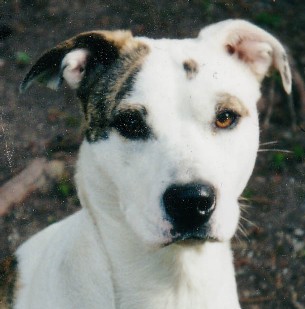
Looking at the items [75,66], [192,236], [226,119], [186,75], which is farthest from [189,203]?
[75,66]

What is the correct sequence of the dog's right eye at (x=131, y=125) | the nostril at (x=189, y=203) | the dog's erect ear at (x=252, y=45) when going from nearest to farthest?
the nostril at (x=189, y=203)
the dog's right eye at (x=131, y=125)
the dog's erect ear at (x=252, y=45)

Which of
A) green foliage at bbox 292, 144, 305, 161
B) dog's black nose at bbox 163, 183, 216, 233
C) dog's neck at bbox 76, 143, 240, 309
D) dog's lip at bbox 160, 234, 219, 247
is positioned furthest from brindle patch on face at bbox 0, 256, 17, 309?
green foliage at bbox 292, 144, 305, 161

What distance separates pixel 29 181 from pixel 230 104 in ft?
10.7

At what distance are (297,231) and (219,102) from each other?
279cm

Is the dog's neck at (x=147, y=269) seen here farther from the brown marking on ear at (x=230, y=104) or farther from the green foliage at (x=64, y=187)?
the green foliage at (x=64, y=187)

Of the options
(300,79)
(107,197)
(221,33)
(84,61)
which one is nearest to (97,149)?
(107,197)

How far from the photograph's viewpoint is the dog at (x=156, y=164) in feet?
10.8

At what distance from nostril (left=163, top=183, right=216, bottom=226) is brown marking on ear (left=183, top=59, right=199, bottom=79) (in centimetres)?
68

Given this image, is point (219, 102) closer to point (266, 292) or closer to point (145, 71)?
point (145, 71)

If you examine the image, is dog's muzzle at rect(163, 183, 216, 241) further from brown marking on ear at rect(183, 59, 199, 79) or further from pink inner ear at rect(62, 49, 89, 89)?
pink inner ear at rect(62, 49, 89, 89)

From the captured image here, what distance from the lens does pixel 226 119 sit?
355 centimetres

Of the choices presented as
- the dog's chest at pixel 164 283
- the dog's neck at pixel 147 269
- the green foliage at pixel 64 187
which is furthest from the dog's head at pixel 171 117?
the green foliage at pixel 64 187

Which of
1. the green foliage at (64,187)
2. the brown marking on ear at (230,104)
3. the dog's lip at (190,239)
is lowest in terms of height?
the green foliage at (64,187)

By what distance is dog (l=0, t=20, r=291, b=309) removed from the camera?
328 centimetres
